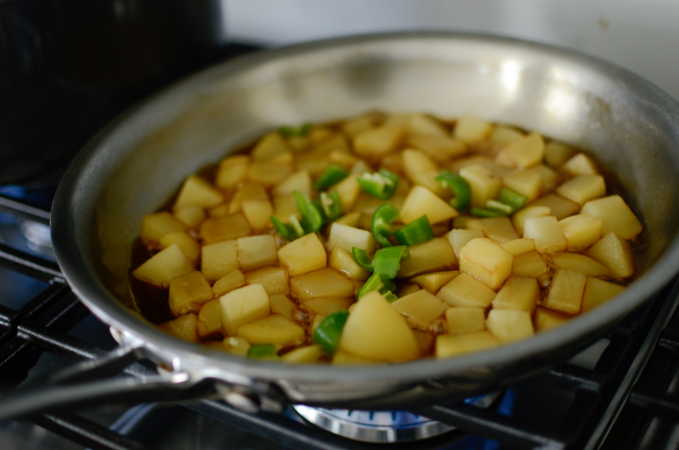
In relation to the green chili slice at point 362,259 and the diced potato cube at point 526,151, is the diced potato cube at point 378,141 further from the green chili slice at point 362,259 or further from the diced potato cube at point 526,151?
the green chili slice at point 362,259

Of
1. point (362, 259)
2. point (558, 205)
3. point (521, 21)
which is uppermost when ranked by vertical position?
point (521, 21)

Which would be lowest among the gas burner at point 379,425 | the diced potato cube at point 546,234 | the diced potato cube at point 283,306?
the gas burner at point 379,425

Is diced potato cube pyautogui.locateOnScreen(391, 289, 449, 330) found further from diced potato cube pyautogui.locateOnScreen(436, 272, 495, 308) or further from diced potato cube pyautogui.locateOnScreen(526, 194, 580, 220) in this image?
diced potato cube pyautogui.locateOnScreen(526, 194, 580, 220)

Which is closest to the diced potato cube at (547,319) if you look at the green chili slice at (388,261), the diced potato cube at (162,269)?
the green chili slice at (388,261)

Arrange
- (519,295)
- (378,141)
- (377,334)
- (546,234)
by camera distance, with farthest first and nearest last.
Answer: (378,141), (546,234), (519,295), (377,334)

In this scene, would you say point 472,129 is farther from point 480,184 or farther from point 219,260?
point 219,260

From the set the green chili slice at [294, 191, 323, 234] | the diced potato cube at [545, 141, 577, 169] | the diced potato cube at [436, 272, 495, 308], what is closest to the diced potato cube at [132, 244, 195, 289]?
the green chili slice at [294, 191, 323, 234]

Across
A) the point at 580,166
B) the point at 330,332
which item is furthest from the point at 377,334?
the point at 580,166
